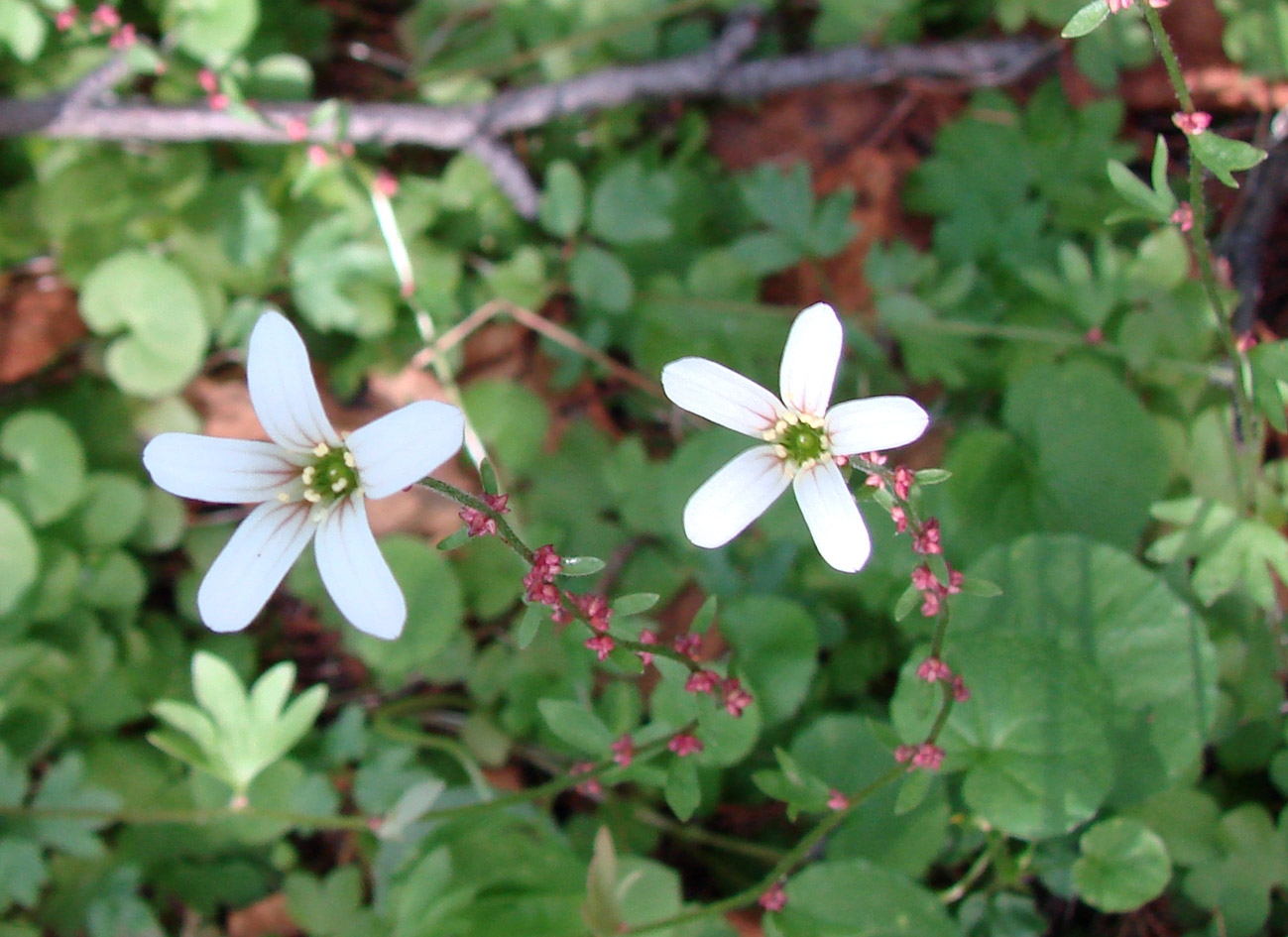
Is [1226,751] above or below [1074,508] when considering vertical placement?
below

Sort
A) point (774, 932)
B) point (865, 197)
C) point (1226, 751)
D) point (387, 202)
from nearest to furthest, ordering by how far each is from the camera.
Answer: point (774, 932), point (1226, 751), point (387, 202), point (865, 197)

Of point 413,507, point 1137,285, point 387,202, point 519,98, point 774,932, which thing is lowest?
point 774,932

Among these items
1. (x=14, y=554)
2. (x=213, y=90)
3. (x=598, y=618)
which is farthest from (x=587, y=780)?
(x=213, y=90)

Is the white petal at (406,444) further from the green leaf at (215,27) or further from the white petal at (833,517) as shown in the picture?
the green leaf at (215,27)

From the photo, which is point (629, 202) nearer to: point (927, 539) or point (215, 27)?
point (215, 27)

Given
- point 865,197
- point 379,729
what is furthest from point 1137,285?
point 379,729

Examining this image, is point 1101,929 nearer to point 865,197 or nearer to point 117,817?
point 865,197

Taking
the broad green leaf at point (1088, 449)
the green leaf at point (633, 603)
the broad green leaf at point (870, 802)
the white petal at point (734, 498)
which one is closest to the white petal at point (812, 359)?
the white petal at point (734, 498)
